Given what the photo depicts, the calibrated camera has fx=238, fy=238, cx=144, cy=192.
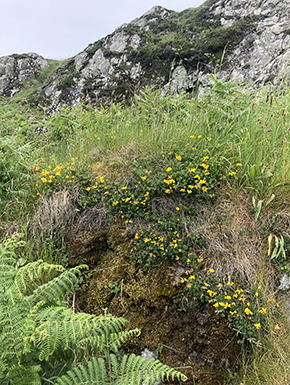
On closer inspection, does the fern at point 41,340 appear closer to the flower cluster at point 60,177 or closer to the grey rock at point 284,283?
the grey rock at point 284,283

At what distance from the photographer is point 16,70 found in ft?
88.0

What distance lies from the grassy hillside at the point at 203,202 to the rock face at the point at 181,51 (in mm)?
6645

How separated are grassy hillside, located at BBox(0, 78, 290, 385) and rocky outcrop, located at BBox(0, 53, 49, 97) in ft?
83.5

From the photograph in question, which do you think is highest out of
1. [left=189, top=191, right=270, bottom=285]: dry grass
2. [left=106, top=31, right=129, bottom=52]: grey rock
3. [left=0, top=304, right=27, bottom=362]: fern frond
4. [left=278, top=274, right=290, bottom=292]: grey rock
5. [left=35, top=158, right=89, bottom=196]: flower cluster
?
[left=106, top=31, right=129, bottom=52]: grey rock

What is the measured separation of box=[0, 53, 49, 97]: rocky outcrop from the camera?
80.8 ft

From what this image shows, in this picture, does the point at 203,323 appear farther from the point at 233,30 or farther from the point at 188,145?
the point at 233,30

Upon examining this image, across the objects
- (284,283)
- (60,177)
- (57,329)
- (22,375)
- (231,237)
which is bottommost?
(284,283)

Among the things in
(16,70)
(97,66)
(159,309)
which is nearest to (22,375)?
(159,309)

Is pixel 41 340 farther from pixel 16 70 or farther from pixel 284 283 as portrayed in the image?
pixel 16 70

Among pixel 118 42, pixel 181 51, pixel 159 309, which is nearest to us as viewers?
pixel 159 309

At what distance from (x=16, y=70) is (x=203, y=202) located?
31752 millimetres

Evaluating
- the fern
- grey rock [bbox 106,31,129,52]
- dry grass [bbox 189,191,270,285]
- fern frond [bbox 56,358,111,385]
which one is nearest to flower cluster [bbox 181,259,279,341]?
dry grass [bbox 189,191,270,285]

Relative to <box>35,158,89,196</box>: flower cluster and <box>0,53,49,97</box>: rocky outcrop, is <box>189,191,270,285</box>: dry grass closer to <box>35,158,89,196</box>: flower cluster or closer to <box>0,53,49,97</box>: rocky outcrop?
<box>35,158,89,196</box>: flower cluster

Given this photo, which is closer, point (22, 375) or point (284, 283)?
point (22, 375)
